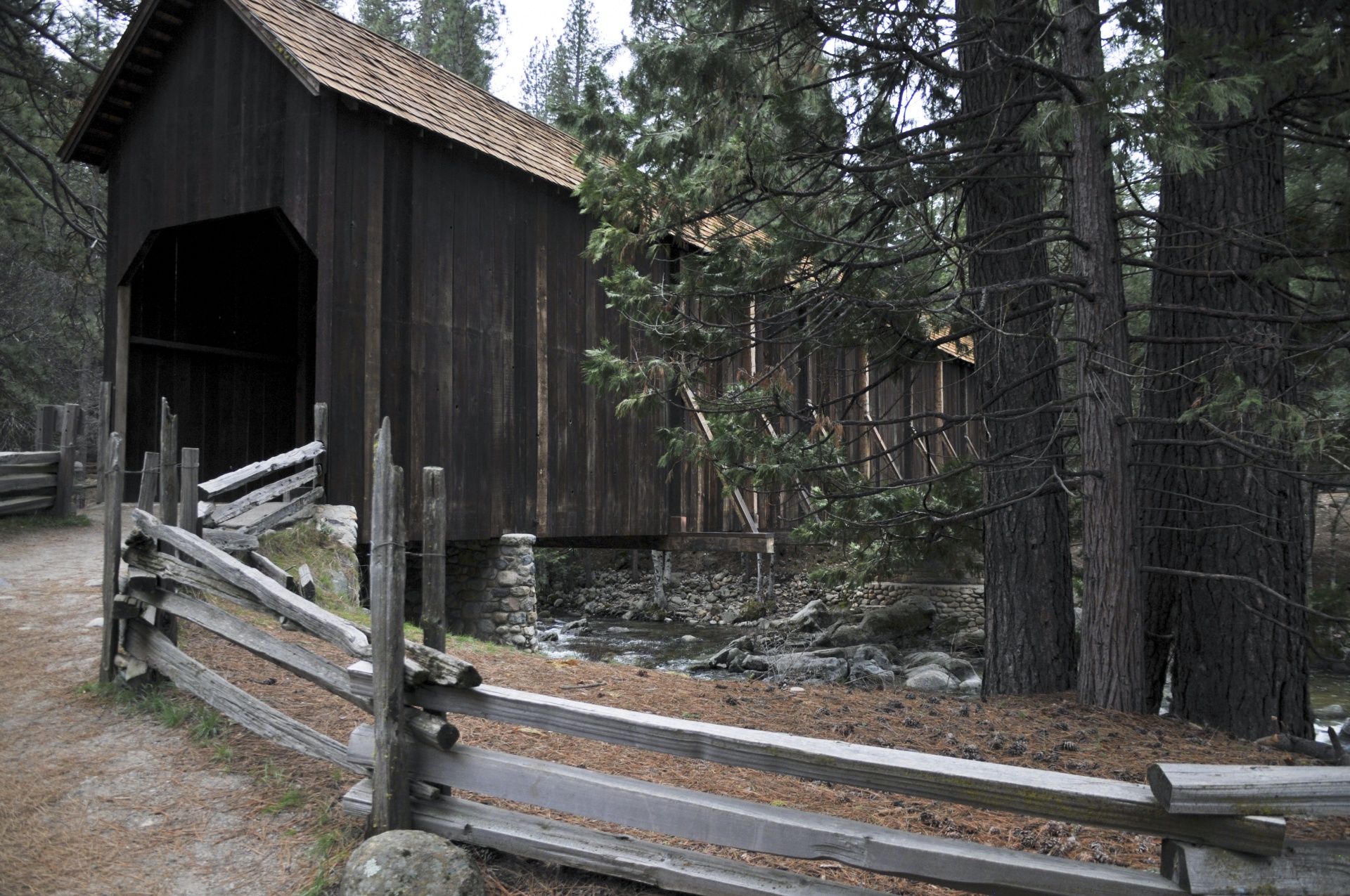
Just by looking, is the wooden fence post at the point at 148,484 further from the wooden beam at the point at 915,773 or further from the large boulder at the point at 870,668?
the large boulder at the point at 870,668

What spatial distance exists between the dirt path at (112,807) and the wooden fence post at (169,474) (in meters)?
1.18

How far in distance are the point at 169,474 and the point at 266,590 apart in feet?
6.74

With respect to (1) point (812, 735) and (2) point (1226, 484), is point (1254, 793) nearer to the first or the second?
(1) point (812, 735)

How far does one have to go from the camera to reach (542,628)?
18688 mm

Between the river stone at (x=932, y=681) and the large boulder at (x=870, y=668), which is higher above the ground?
the river stone at (x=932, y=681)

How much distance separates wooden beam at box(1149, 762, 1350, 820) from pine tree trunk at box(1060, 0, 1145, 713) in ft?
10.3

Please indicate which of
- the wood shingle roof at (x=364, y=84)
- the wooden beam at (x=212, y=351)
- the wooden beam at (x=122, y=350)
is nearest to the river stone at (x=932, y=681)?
the wood shingle roof at (x=364, y=84)

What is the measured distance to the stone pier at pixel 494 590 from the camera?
12.5 metres

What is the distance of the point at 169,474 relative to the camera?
651 cm

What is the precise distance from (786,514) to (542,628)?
5.74 meters

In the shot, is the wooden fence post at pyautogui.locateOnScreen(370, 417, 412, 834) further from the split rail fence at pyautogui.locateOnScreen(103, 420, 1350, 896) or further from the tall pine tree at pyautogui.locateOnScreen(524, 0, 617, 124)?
the tall pine tree at pyautogui.locateOnScreen(524, 0, 617, 124)

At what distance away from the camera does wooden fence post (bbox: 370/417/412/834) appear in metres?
3.98

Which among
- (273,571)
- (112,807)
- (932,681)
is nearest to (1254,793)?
(112,807)

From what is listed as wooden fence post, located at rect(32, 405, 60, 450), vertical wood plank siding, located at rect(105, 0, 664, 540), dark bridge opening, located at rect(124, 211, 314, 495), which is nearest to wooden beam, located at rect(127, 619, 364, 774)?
vertical wood plank siding, located at rect(105, 0, 664, 540)
